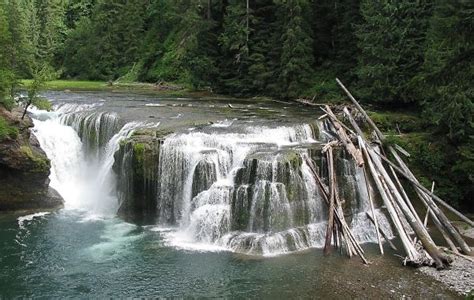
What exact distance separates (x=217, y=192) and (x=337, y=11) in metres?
20.8

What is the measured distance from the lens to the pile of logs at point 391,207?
1559cm

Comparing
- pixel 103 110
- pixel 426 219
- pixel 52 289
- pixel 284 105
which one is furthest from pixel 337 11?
pixel 52 289

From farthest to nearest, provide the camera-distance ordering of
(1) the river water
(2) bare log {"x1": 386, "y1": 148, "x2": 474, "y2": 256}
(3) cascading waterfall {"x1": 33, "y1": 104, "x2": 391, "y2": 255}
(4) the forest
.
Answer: (4) the forest
(3) cascading waterfall {"x1": 33, "y1": 104, "x2": 391, "y2": 255}
(2) bare log {"x1": 386, "y1": 148, "x2": 474, "y2": 256}
(1) the river water

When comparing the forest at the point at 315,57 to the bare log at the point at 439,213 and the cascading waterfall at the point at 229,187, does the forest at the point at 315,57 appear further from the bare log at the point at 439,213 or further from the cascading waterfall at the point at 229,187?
the cascading waterfall at the point at 229,187

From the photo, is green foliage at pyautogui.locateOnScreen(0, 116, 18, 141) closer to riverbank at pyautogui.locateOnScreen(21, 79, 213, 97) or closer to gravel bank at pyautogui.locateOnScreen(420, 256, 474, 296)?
gravel bank at pyautogui.locateOnScreen(420, 256, 474, 296)

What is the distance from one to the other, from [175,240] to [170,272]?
2952 millimetres

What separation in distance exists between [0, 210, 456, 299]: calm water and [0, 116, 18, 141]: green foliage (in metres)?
4.25

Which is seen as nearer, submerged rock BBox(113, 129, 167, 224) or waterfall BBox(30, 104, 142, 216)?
submerged rock BBox(113, 129, 167, 224)

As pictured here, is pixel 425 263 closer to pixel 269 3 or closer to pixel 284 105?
pixel 284 105

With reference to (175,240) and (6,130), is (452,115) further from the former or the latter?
(6,130)

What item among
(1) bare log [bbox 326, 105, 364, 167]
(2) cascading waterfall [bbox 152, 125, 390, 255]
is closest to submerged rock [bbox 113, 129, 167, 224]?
(2) cascading waterfall [bbox 152, 125, 390, 255]

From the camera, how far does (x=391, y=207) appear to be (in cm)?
1691

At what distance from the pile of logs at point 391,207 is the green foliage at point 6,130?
12.0 metres

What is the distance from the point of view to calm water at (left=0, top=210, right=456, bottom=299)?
13.4 m
